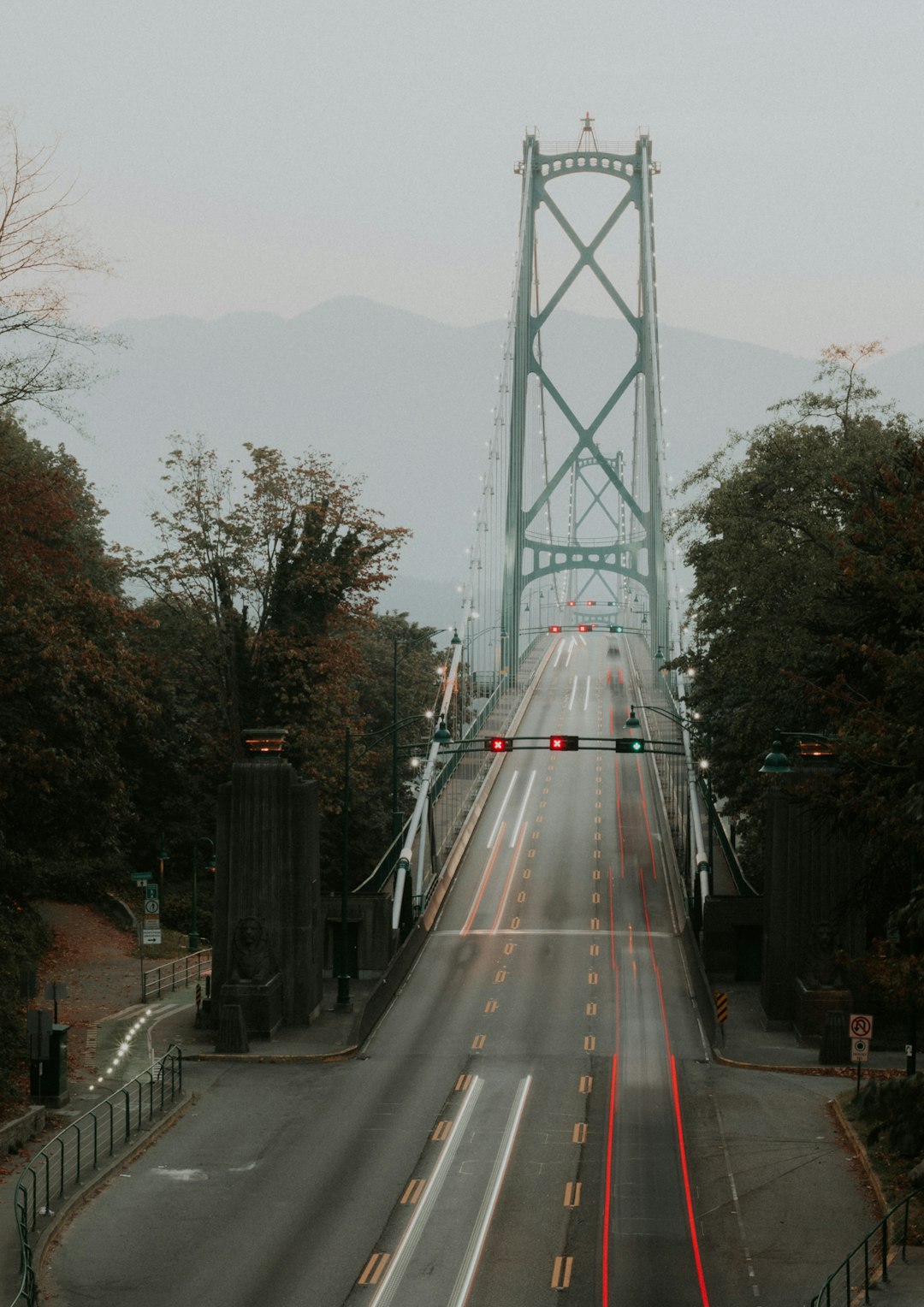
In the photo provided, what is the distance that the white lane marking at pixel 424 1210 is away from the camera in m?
21.7

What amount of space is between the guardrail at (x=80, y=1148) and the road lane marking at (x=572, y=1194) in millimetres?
7720

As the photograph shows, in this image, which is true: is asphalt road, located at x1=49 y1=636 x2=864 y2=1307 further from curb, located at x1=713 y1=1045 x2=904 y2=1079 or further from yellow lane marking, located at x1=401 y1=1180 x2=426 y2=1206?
curb, located at x1=713 y1=1045 x2=904 y2=1079

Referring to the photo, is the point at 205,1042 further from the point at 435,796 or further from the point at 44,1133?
the point at 435,796

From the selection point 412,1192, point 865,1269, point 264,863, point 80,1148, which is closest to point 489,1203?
point 412,1192

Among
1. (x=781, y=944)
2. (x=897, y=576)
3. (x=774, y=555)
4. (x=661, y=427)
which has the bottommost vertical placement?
(x=781, y=944)

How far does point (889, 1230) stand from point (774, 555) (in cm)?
2706

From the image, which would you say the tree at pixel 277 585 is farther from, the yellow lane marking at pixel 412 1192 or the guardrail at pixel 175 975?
the yellow lane marking at pixel 412 1192

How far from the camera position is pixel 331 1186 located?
26484 millimetres

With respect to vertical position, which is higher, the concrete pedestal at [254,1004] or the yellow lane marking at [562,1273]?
the concrete pedestal at [254,1004]

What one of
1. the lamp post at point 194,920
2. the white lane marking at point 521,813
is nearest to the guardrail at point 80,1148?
the lamp post at point 194,920

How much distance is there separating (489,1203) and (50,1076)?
934cm

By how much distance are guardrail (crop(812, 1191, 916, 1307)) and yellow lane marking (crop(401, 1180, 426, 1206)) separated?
7136 mm

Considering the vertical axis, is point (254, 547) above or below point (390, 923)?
above

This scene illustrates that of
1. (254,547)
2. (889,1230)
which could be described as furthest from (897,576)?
(254,547)
